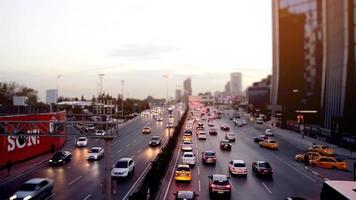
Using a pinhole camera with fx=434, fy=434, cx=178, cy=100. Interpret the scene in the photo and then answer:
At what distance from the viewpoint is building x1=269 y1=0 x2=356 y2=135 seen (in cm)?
7081

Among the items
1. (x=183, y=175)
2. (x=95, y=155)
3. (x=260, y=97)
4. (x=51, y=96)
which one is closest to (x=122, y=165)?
(x=183, y=175)

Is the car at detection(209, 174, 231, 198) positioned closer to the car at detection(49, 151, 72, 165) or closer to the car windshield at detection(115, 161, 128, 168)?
the car windshield at detection(115, 161, 128, 168)

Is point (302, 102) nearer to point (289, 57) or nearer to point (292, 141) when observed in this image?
point (289, 57)

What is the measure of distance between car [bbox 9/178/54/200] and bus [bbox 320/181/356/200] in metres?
17.1

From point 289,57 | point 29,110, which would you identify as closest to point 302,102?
point 289,57

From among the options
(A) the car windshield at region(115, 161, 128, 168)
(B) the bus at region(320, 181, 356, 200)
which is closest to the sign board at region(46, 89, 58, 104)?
(A) the car windshield at region(115, 161, 128, 168)

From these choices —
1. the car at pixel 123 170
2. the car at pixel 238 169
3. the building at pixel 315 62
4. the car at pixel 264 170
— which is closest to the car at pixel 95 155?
the car at pixel 123 170

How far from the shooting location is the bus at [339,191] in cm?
1945

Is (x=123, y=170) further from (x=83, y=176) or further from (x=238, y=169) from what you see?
(x=238, y=169)

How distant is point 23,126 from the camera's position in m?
45.6

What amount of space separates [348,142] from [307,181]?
28.8 metres

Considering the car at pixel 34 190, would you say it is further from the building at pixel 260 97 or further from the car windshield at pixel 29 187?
the building at pixel 260 97

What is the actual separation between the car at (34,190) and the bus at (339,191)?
17.1 metres

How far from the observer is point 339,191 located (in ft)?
66.9
